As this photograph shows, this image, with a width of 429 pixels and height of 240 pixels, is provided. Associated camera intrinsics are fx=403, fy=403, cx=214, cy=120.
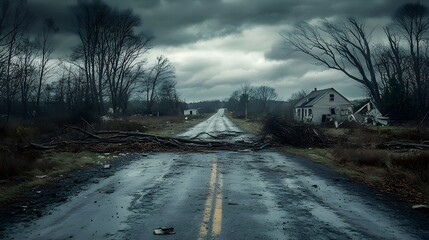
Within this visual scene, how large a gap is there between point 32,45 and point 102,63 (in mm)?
9357

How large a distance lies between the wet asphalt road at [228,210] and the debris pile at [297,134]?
10090mm

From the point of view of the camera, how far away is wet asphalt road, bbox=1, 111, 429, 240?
603 centimetres

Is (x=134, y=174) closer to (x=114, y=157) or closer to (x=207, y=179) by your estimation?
(x=207, y=179)

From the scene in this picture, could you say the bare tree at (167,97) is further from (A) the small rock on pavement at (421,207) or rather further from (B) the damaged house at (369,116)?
(A) the small rock on pavement at (421,207)

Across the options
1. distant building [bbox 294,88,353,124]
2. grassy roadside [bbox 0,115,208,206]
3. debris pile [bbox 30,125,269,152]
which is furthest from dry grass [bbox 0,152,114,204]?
distant building [bbox 294,88,353,124]

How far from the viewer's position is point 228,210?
7406 millimetres

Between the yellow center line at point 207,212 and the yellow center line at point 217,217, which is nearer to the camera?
the yellow center line at point 207,212

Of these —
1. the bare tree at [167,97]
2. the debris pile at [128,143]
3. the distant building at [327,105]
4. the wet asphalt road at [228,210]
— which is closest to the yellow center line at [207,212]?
the wet asphalt road at [228,210]

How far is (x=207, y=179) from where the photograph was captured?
36.8 ft

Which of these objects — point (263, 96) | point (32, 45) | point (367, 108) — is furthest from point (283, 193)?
point (263, 96)

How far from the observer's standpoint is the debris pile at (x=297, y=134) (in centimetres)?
2242

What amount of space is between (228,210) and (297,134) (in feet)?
51.6

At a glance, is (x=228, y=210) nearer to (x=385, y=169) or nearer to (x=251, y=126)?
(x=385, y=169)

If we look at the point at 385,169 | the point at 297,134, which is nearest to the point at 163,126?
the point at 297,134
